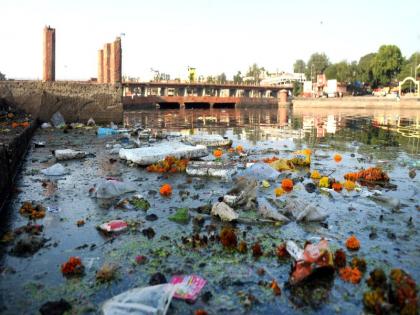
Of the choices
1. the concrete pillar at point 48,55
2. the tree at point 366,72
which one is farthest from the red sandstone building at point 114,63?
the tree at point 366,72

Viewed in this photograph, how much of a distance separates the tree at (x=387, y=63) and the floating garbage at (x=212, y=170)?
276ft

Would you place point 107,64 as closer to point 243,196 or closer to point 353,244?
point 243,196

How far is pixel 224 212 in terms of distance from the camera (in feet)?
17.4

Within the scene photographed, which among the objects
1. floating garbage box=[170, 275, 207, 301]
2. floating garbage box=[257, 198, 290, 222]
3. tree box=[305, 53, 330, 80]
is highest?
tree box=[305, 53, 330, 80]

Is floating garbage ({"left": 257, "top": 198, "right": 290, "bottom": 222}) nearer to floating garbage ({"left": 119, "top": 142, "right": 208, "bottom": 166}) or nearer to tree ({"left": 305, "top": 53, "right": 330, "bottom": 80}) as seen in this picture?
floating garbage ({"left": 119, "top": 142, "right": 208, "bottom": 166})

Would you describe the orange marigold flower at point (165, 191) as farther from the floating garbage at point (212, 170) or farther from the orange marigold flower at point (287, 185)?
the orange marigold flower at point (287, 185)

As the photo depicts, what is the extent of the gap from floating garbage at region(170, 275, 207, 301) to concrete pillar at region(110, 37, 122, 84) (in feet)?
70.1

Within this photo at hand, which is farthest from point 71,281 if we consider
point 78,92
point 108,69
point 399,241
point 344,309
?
point 108,69

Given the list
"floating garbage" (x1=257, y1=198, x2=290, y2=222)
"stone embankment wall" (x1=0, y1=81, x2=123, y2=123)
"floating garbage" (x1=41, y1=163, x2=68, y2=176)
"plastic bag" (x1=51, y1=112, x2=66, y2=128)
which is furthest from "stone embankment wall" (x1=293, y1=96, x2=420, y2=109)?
"floating garbage" (x1=257, y1=198, x2=290, y2=222)

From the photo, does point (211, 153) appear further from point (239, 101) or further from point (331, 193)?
point (239, 101)

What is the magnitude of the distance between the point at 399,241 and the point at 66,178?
6.05 metres

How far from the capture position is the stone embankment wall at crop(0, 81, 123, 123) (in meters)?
20.1

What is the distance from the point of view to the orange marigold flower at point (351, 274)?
3.64 m

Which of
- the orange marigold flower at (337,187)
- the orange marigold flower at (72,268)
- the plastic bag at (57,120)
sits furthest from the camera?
the plastic bag at (57,120)
